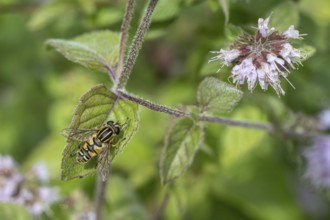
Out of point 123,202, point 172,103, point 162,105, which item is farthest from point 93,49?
point 172,103

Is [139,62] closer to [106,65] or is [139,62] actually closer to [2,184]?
[2,184]

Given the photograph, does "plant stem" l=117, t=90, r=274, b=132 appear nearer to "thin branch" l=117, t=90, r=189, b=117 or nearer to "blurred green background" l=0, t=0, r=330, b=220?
"thin branch" l=117, t=90, r=189, b=117

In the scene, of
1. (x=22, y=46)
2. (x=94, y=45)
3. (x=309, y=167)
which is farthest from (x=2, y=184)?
(x=22, y=46)

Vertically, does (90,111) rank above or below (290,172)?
below

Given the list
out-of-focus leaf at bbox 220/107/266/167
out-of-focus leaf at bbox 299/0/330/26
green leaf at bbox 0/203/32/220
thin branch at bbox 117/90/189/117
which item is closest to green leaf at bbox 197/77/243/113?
thin branch at bbox 117/90/189/117

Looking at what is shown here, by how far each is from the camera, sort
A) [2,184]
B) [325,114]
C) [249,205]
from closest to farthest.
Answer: [2,184]
[325,114]
[249,205]

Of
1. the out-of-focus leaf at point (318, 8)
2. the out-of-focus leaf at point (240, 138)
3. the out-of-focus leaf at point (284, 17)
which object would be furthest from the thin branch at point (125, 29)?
the out-of-focus leaf at point (318, 8)
